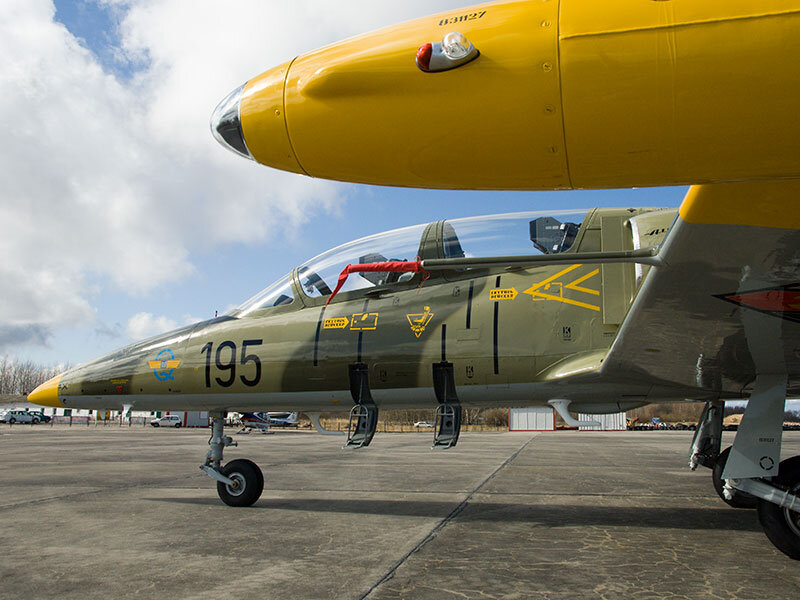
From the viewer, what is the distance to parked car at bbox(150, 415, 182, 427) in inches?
2320

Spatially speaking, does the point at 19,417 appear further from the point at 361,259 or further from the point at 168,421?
the point at 361,259

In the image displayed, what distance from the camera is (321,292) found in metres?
8.05

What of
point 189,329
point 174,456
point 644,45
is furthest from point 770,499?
point 174,456

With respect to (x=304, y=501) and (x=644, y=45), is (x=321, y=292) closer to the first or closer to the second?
(x=304, y=501)

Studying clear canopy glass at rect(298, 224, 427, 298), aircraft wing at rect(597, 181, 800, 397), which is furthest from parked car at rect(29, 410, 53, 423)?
aircraft wing at rect(597, 181, 800, 397)

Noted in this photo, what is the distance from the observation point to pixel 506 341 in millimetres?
6930

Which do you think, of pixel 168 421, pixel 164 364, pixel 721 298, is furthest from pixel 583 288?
pixel 168 421

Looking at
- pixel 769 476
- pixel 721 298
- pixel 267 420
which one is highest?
pixel 721 298

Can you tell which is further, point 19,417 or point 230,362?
point 19,417

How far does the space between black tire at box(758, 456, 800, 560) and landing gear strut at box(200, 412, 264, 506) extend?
611 centimetres

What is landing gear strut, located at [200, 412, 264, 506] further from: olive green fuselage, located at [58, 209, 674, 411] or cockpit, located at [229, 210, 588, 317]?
cockpit, located at [229, 210, 588, 317]

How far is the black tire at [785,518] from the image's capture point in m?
5.34

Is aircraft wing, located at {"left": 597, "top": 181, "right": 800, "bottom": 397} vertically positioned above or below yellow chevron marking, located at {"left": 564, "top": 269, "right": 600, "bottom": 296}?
below

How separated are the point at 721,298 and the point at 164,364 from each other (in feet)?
23.4
